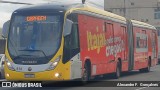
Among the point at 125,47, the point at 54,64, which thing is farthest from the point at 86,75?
the point at 125,47

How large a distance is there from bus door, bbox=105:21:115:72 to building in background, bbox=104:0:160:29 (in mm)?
64843

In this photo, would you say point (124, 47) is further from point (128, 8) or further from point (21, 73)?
point (128, 8)

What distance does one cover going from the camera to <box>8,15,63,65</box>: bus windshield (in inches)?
734

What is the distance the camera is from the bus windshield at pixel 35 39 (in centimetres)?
1864

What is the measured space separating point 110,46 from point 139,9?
67.4 m

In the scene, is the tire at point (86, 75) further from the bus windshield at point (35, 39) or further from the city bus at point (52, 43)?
the bus windshield at point (35, 39)

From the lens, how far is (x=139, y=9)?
92.1m

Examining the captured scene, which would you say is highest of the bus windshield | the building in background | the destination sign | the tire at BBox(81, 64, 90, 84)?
the building in background

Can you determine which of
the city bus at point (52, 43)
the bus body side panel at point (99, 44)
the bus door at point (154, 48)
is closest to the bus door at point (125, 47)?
the bus body side panel at point (99, 44)

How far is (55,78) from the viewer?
18.4 m

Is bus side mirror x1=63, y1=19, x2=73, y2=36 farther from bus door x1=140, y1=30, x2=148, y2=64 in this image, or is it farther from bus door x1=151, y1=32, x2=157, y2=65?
bus door x1=151, y1=32, x2=157, y2=65

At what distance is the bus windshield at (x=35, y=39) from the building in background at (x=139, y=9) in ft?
237

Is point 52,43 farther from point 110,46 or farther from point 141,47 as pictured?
point 141,47

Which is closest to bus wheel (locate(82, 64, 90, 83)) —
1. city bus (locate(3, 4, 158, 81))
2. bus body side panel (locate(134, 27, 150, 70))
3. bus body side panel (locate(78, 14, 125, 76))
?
city bus (locate(3, 4, 158, 81))
